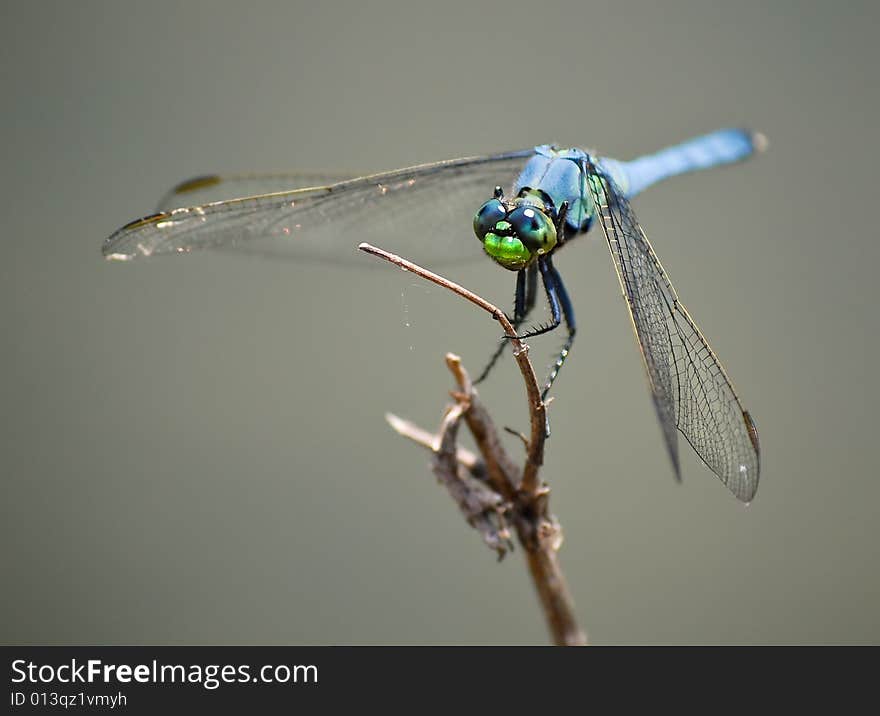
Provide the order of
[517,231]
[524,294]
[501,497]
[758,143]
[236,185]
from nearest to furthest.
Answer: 1. [501,497]
2. [517,231]
3. [524,294]
4. [236,185]
5. [758,143]

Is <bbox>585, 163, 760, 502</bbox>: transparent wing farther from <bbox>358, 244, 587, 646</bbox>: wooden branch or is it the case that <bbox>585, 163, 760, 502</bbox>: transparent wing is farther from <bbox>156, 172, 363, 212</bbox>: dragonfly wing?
<bbox>156, 172, 363, 212</bbox>: dragonfly wing

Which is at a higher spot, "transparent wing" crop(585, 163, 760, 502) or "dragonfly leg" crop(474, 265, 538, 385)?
"dragonfly leg" crop(474, 265, 538, 385)

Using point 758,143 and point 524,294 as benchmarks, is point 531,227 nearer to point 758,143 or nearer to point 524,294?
point 524,294

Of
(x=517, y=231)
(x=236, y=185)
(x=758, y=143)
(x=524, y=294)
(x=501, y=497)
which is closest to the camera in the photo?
(x=501, y=497)

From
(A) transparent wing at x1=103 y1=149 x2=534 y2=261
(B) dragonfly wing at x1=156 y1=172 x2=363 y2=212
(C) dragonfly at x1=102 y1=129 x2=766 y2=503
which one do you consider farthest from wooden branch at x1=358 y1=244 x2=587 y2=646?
(B) dragonfly wing at x1=156 y1=172 x2=363 y2=212

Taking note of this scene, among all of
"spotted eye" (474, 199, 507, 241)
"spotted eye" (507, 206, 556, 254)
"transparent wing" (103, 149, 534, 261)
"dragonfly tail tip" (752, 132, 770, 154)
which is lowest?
"spotted eye" (507, 206, 556, 254)

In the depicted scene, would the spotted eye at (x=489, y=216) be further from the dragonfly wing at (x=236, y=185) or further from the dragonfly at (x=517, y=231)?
the dragonfly wing at (x=236, y=185)

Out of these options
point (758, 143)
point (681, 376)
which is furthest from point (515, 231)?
point (758, 143)
